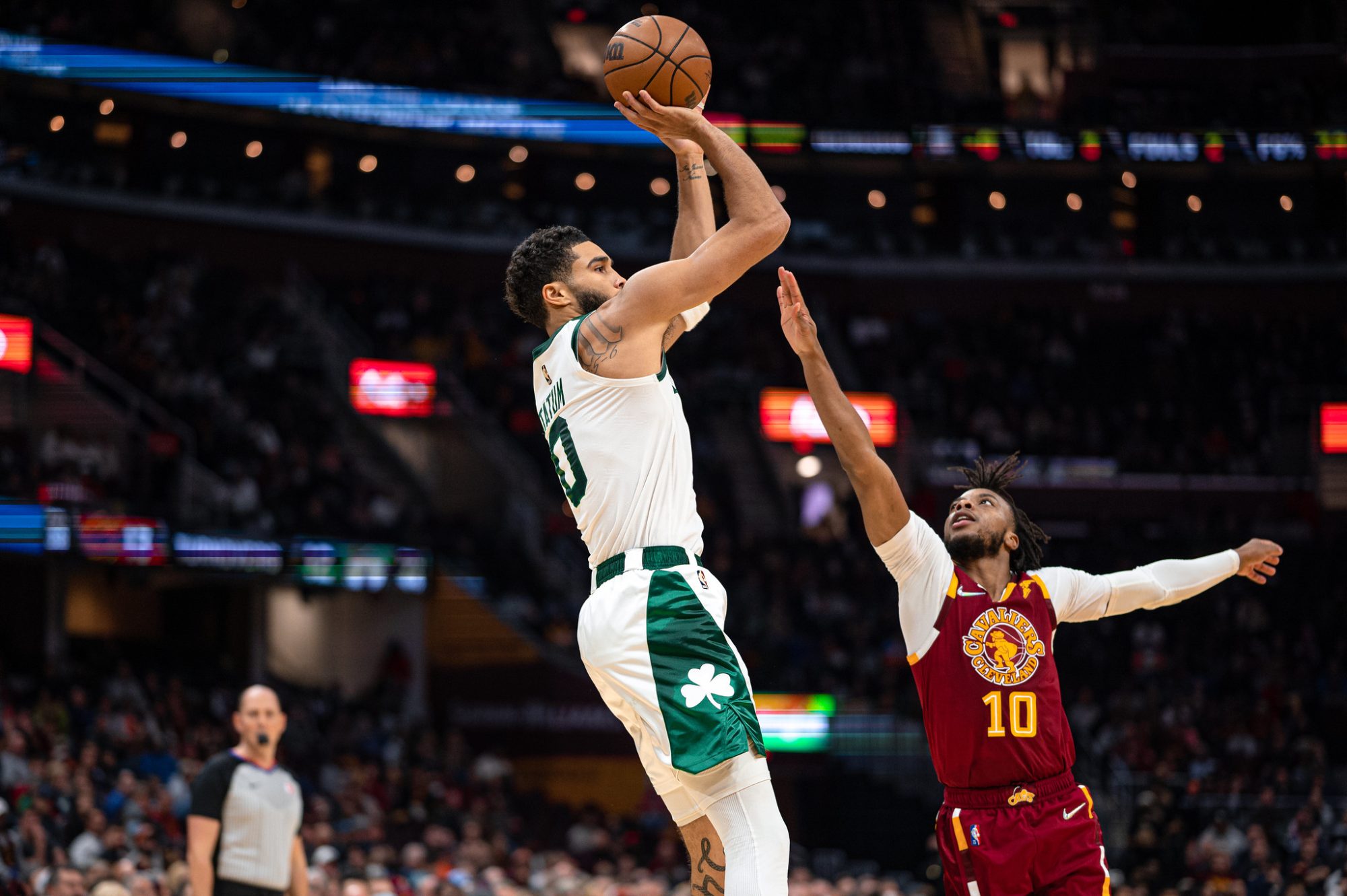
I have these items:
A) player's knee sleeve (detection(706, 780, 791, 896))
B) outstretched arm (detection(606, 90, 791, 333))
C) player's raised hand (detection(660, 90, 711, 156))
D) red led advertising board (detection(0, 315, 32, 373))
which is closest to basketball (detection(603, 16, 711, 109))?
player's raised hand (detection(660, 90, 711, 156))

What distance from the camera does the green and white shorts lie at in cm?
461

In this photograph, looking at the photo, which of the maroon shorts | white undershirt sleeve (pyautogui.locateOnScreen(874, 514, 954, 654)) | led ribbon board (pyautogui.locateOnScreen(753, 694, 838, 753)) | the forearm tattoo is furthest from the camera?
led ribbon board (pyautogui.locateOnScreen(753, 694, 838, 753))

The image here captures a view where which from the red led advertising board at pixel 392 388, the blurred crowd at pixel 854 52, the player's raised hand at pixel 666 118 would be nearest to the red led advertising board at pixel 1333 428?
the blurred crowd at pixel 854 52

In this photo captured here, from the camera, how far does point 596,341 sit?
4832 mm

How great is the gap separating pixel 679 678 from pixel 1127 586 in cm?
225

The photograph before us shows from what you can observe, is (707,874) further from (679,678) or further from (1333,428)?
(1333,428)

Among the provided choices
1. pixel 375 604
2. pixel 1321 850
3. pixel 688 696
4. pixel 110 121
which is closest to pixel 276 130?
pixel 110 121

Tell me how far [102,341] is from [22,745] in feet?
30.2

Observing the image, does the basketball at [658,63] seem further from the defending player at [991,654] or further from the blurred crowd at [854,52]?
the blurred crowd at [854,52]

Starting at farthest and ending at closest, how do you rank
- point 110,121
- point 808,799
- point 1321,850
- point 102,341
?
point 110,121
point 102,341
point 808,799
point 1321,850

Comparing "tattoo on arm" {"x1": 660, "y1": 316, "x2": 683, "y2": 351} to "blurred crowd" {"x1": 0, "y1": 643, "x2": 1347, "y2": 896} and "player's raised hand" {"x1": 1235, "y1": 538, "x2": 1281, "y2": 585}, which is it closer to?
"player's raised hand" {"x1": 1235, "y1": 538, "x2": 1281, "y2": 585}

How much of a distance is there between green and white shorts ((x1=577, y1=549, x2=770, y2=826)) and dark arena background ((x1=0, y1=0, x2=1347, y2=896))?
33.1 feet

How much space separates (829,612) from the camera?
80.9 feet

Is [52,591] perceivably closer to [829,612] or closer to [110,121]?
[110,121]
